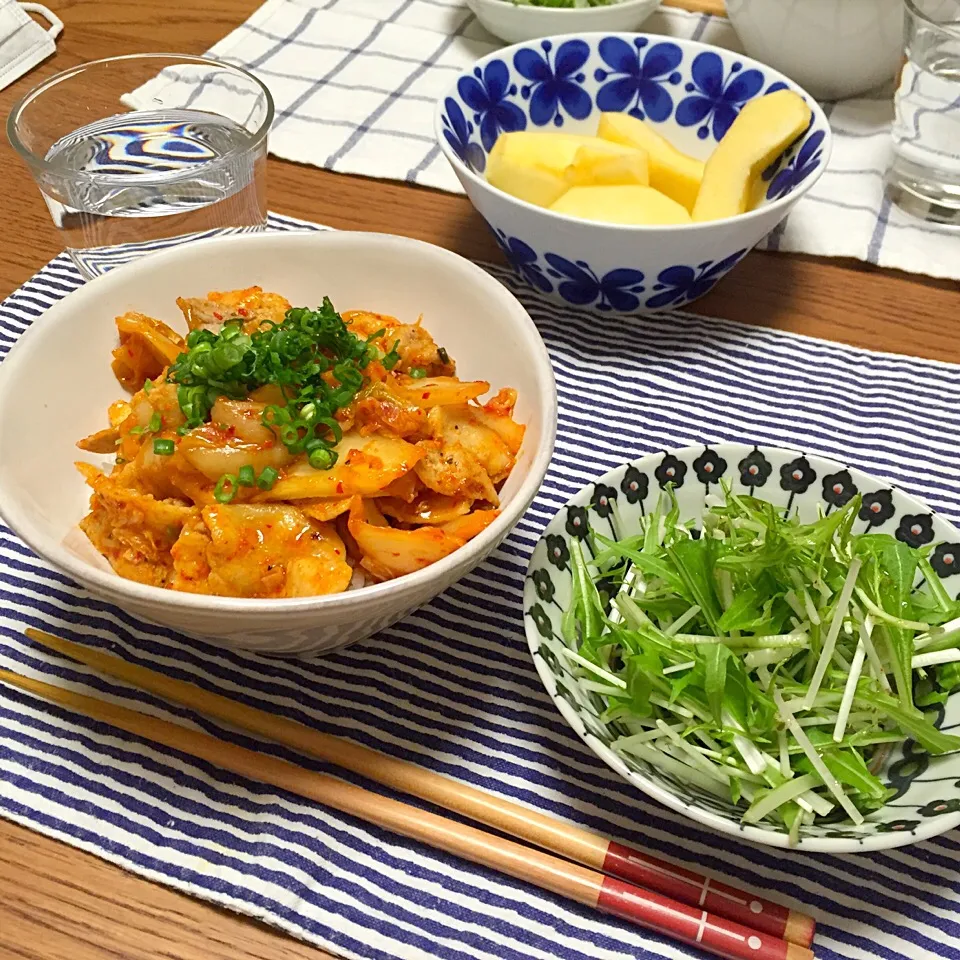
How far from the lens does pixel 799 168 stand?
1.48 metres

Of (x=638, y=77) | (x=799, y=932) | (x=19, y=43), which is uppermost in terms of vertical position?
(x=19, y=43)

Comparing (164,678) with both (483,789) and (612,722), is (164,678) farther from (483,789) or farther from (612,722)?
(612,722)

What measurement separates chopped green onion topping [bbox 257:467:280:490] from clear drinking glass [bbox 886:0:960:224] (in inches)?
53.6

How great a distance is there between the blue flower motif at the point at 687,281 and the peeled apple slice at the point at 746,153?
0.08m

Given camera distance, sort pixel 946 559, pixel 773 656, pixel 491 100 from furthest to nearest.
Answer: pixel 491 100
pixel 946 559
pixel 773 656

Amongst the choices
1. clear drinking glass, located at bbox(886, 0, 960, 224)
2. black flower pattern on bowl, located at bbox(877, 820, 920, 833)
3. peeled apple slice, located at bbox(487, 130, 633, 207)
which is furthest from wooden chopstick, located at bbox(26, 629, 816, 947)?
clear drinking glass, located at bbox(886, 0, 960, 224)

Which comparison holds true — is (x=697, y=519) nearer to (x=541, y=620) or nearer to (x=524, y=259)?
(x=541, y=620)

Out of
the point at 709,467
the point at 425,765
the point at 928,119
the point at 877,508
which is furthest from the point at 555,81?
the point at 425,765

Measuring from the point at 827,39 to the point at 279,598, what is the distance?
5.41ft

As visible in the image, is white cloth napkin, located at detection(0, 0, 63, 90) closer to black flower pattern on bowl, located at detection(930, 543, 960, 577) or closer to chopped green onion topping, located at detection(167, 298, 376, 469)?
chopped green onion topping, located at detection(167, 298, 376, 469)

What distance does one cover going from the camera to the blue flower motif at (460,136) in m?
1.54

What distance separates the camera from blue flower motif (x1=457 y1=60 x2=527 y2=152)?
64.1 inches

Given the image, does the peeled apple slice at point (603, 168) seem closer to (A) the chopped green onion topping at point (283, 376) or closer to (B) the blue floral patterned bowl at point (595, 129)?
(B) the blue floral patterned bowl at point (595, 129)

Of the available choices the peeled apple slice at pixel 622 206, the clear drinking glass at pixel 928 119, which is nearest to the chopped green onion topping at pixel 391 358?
the peeled apple slice at pixel 622 206
